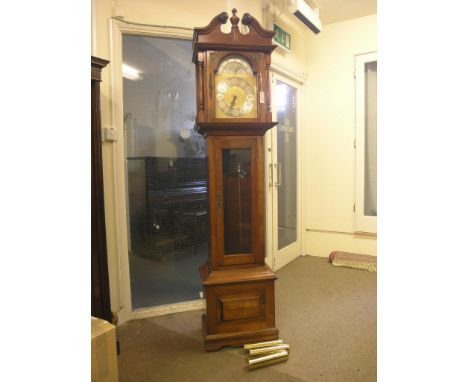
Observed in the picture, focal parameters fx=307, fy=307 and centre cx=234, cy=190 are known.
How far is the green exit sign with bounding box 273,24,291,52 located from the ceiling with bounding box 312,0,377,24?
1.24ft

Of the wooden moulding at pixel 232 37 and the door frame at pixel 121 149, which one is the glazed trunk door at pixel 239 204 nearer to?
the wooden moulding at pixel 232 37

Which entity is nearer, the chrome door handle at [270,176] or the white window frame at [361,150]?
the chrome door handle at [270,176]

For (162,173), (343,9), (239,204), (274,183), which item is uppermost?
(343,9)

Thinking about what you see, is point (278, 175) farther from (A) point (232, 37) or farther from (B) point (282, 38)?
(A) point (232, 37)

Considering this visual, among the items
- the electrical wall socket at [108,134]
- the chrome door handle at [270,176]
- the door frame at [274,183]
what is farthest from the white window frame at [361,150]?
the electrical wall socket at [108,134]

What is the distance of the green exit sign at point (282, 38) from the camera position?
9.92 feet

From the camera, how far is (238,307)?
186 centimetres

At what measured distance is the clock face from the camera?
180 cm

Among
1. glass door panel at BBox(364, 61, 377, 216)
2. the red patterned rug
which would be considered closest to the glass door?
the red patterned rug

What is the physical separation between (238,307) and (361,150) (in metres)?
2.42

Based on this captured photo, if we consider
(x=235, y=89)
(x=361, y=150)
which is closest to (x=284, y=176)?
(x=361, y=150)

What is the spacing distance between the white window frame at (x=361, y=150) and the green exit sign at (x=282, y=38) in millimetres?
823

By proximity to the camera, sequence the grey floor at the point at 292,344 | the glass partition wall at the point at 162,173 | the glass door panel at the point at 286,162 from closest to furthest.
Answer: the grey floor at the point at 292,344 → the glass partition wall at the point at 162,173 → the glass door panel at the point at 286,162
